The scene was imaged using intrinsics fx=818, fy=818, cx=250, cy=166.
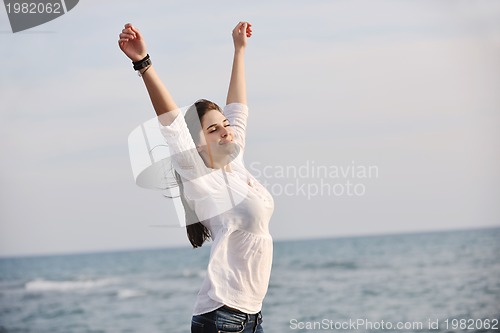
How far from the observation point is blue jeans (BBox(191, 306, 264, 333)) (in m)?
1.75

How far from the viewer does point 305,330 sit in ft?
27.7

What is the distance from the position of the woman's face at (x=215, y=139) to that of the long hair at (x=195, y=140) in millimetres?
13

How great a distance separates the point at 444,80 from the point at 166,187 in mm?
9796

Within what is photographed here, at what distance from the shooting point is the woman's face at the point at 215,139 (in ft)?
5.95

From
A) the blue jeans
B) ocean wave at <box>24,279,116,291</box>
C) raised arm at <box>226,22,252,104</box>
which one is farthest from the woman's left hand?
ocean wave at <box>24,279,116,291</box>

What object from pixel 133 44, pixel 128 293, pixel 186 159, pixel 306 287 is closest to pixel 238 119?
pixel 186 159

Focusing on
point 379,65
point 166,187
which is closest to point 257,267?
point 166,187

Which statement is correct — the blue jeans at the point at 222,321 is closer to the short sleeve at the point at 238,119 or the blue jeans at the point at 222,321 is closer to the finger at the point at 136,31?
the short sleeve at the point at 238,119

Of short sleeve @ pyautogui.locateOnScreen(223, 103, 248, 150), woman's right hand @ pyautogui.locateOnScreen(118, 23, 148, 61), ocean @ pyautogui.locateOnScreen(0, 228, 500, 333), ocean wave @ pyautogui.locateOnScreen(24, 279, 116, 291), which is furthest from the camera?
ocean wave @ pyautogui.locateOnScreen(24, 279, 116, 291)

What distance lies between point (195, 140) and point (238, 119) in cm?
25

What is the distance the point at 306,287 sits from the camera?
A: 34.2ft

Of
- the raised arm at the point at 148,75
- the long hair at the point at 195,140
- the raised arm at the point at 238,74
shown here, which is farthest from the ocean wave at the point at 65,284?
the raised arm at the point at 148,75

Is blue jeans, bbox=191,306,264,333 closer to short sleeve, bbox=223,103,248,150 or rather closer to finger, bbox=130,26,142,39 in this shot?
short sleeve, bbox=223,103,248,150

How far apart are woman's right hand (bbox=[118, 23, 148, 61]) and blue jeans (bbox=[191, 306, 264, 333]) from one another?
563 mm
